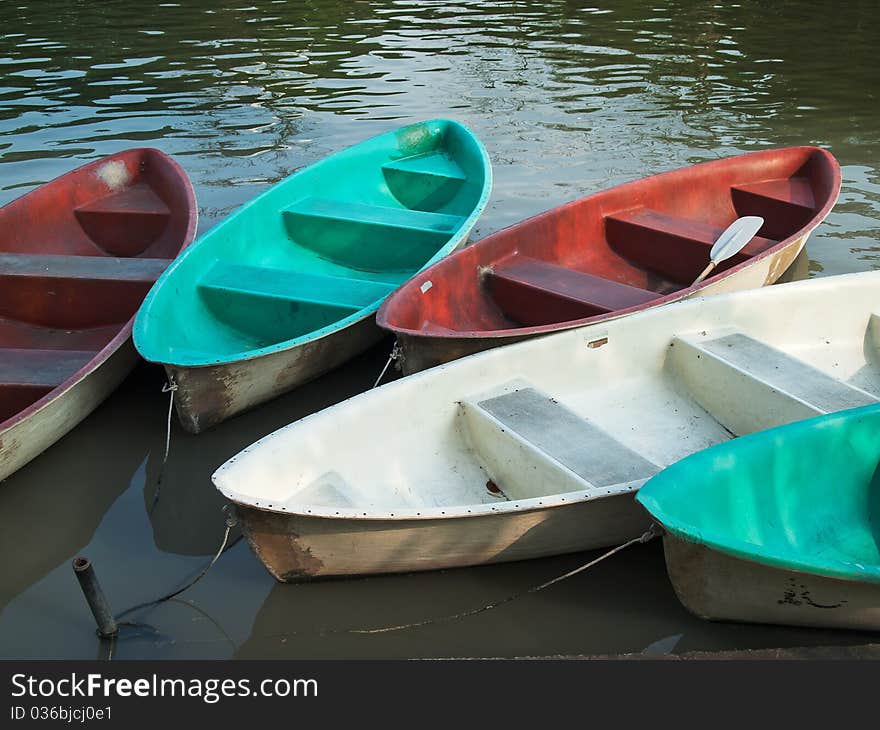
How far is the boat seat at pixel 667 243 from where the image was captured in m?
6.04

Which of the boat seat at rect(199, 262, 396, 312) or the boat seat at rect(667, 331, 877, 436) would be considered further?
the boat seat at rect(199, 262, 396, 312)

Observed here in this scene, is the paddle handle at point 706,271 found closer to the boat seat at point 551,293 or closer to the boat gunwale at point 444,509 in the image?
the boat seat at point 551,293

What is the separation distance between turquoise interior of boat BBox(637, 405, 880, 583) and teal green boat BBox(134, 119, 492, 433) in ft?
7.05

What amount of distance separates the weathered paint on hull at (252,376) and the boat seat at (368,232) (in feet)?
3.45

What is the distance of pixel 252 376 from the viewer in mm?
4824

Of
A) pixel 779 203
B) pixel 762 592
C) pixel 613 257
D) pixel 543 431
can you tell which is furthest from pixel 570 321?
pixel 779 203

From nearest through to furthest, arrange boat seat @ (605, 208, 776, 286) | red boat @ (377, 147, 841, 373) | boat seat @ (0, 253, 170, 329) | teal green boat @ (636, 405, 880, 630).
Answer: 1. teal green boat @ (636, 405, 880, 630)
2. red boat @ (377, 147, 841, 373)
3. boat seat @ (0, 253, 170, 329)
4. boat seat @ (605, 208, 776, 286)

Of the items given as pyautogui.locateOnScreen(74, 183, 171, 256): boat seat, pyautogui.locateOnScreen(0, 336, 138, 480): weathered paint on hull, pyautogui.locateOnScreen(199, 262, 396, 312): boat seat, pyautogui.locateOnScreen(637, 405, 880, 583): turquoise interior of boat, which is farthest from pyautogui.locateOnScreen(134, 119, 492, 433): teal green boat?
pyautogui.locateOnScreen(637, 405, 880, 583): turquoise interior of boat

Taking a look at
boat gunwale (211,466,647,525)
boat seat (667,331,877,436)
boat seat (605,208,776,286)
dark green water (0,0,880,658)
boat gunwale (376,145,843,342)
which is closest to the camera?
boat gunwale (211,466,647,525)

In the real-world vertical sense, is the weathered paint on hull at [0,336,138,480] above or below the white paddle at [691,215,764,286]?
below

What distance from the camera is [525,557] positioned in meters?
3.92

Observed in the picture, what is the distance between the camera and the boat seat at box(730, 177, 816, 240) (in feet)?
21.1

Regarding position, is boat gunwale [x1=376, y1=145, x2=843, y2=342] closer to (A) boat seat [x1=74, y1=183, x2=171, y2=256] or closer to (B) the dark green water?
(B) the dark green water
